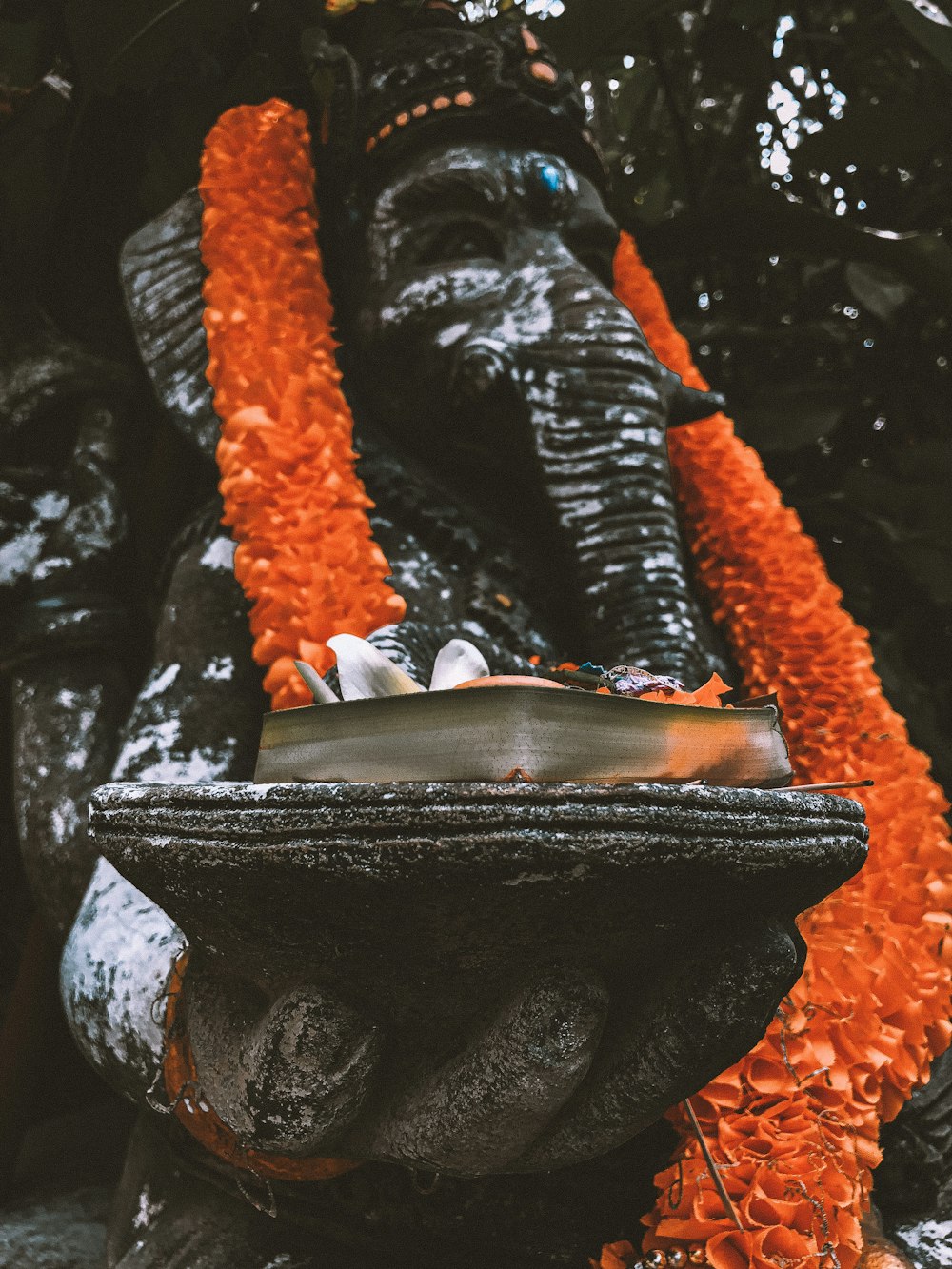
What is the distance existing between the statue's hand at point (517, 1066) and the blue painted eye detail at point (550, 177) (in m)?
0.95

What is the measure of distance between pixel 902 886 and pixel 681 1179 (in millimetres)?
409

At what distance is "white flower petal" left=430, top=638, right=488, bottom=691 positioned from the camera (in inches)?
28.8

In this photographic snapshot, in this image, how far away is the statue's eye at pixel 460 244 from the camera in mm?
1275

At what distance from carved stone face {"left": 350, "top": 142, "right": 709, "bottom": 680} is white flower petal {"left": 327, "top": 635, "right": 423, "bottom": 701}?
1.39ft

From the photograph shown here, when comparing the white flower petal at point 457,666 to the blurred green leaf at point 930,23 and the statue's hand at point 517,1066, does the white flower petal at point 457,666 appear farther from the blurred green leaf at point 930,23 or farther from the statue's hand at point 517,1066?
the blurred green leaf at point 930,23

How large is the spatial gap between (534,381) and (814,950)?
633mm

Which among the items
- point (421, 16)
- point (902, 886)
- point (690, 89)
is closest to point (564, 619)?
point (902, 886)

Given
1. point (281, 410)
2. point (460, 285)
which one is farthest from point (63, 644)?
point (460, 285)

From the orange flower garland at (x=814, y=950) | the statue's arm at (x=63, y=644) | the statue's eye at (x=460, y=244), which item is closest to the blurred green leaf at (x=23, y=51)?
the statue's arm at (x=63, y=644)

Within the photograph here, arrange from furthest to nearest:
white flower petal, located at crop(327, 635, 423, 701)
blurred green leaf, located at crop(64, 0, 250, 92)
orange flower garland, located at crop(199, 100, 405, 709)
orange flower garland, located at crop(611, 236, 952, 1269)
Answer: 1. blurred green leaf, located at crop(64, 0, 250, 92)
2. orange flower garland, located at crop(199, 100, 405, 709)
3. orange flower garland, located at crop(611, 236, 952, 1269)
4. white flower petal, located at crop(327, 635, 423, 701)

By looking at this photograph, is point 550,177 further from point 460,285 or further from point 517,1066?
point 517,1066

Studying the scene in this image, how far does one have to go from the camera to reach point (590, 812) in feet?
1.82

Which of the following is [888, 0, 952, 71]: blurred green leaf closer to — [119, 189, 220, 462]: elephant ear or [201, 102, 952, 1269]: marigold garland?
[201, 102, 952, 1269]: marigold garland

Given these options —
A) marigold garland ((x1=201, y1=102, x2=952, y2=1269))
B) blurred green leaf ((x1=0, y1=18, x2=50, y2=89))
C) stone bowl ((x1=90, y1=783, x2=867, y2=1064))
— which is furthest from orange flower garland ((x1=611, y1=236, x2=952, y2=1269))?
blurred green leaf ((x1=0, y1=18, x2=50, y2=89))
